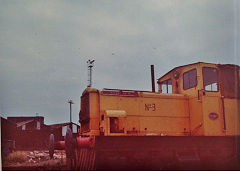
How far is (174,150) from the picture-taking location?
971 cm

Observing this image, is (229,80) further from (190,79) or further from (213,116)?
(213,116)

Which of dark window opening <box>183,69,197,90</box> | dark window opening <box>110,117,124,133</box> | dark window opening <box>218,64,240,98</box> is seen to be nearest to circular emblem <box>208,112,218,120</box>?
dark window opening <box>218,64,240,98</box>

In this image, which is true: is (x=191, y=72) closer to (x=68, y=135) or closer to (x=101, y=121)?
(x=101, y=121)

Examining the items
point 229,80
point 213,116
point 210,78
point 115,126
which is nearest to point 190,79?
point 210,78

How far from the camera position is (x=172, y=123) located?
10305 millimetres

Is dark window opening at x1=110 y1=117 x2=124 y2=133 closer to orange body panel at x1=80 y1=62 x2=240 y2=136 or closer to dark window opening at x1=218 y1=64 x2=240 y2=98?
orange body panel at x1=80 y1=62 x2=240 y2=136

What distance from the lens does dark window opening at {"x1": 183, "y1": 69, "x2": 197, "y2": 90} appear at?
1024cm

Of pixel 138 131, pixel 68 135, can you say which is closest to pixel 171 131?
pixel 138 131

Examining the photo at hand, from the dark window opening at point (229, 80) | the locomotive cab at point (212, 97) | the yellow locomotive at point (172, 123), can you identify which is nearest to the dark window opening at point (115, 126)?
the yellow locomotive at point (172, 123)

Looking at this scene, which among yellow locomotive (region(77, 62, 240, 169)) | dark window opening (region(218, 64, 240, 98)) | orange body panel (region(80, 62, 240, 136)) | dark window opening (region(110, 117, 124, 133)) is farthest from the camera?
dark window opening (region(218, 64, 240, 98))

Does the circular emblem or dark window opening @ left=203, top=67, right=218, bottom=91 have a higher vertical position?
dark window opening @ left=203, top=67, right=218, bottom=91

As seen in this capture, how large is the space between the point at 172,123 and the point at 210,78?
2.08 m

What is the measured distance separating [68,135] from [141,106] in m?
2.85

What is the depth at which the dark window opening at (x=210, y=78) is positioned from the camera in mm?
10109
